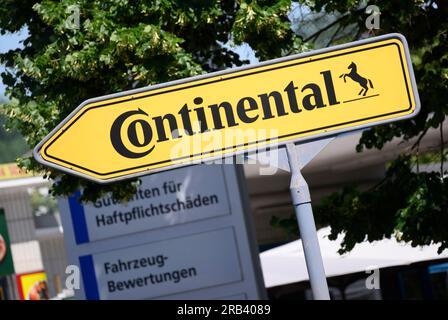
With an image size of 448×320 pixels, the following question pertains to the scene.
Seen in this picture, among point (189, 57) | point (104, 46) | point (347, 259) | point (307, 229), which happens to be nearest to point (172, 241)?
point (347, 259)

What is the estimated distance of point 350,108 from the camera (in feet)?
10.9

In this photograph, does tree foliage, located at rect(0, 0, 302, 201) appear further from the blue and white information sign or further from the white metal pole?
the white metal pole

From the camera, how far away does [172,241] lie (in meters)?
11.3

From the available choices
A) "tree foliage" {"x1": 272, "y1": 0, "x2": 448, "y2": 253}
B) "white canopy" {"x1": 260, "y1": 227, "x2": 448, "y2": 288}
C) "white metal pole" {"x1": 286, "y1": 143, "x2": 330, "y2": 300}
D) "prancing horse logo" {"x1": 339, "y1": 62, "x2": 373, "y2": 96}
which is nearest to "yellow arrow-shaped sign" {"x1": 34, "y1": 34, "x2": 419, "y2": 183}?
"prancing horse logo" {"x1": 339, "y1": 62, "x2": 373, "y2": 96}

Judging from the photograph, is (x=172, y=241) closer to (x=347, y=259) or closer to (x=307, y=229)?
(x=347, y=259)

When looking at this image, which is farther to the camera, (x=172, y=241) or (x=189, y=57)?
(x=172, y=241)

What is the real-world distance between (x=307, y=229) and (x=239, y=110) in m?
0.51

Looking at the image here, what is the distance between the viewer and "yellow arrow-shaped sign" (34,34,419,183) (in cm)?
328

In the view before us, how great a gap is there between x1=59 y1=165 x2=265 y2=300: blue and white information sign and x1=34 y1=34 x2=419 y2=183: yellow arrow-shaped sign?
7759mm

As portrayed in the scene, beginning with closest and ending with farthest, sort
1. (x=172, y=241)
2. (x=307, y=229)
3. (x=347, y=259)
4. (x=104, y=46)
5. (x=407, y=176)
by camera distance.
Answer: (x=307, y=229) < (x=104, y=46) < (x=407, y=176) < (x=172, y=241) < (x=347, y=259)

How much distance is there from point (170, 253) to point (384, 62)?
8233mm

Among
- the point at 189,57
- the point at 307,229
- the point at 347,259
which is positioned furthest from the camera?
the point at 347,259

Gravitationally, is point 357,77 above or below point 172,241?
above

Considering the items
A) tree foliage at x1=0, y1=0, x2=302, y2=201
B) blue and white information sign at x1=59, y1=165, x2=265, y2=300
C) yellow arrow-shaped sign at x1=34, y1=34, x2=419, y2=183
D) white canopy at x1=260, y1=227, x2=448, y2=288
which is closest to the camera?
yellow arrow-shaped sign at x1=34, y1=34, x2=419, y2=183
